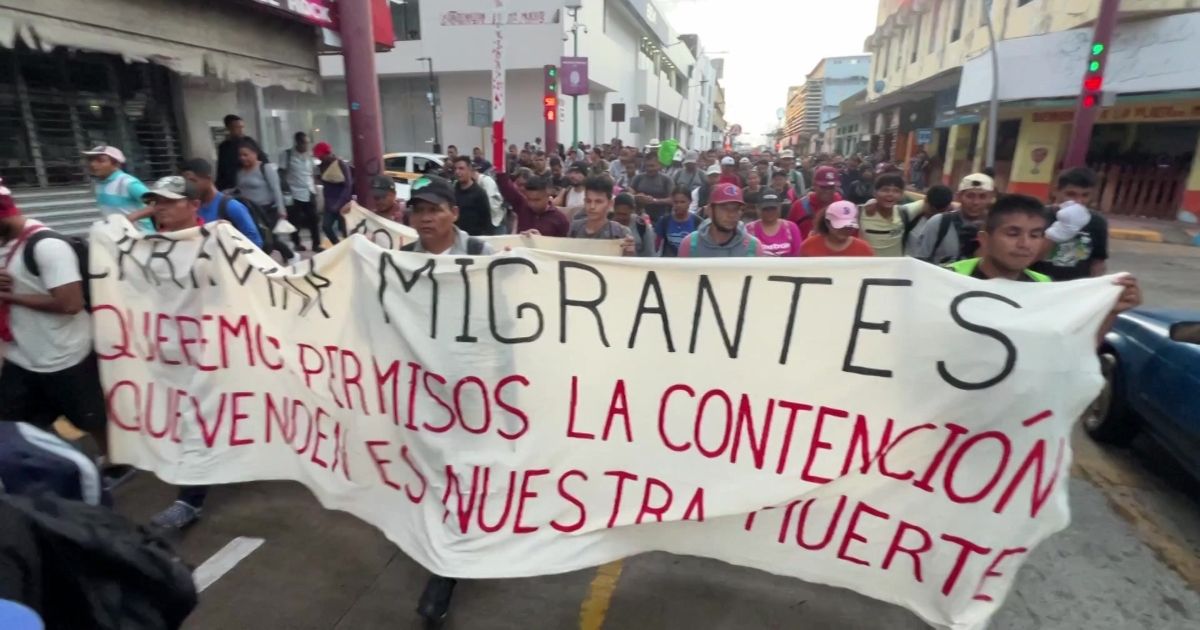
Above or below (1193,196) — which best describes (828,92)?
above

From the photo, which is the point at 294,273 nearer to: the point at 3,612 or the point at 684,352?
the point at 684,352

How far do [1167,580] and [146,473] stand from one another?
5475 mm

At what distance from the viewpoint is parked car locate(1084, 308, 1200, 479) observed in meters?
3.56

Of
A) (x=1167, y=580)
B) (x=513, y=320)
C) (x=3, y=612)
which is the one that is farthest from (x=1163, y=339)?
(x=3, y=612)

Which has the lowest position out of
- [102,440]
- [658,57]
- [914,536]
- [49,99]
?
[102,440]

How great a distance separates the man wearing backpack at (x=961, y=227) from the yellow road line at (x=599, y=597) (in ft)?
10.8

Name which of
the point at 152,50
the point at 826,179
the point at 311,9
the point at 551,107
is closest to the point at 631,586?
the point at 826,179

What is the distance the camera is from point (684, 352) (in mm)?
2592

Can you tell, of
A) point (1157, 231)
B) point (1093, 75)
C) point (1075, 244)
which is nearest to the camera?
point (1075, 244)

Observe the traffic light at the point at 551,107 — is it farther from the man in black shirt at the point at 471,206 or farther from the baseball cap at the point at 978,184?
the baseball cap at the point at 978,184

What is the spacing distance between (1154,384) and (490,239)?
398cm

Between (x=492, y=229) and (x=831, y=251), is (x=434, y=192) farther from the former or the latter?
(x=492, y=229)

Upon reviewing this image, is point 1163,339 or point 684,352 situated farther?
point 1163,339

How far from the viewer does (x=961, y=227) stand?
4.89 meters
